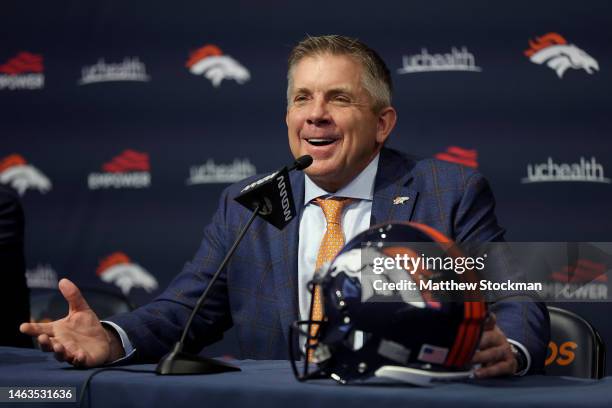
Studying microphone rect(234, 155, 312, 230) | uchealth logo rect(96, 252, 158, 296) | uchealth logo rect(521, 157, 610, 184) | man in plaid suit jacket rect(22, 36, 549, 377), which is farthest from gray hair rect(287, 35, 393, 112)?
uchealth logo rect(96, 252, 158, 296)

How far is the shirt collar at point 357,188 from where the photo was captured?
2930mm

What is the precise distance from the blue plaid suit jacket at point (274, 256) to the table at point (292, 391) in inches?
31.2

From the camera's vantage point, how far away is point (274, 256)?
2.83 metres

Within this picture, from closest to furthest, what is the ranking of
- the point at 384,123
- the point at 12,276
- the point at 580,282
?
the point at 384,123, the point at 12,276, the point at 580,282

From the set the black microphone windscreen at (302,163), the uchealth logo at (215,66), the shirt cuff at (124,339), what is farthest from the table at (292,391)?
the uchealth logo at (215,66)

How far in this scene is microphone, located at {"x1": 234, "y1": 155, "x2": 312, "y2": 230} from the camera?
205 cm

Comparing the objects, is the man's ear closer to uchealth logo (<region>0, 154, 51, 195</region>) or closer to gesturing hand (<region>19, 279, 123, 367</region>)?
gesturing hand (<region>19, 279, 123, 367</region>)

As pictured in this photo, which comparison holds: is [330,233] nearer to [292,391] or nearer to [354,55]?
[354,55]

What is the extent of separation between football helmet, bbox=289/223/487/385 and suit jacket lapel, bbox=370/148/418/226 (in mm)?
965

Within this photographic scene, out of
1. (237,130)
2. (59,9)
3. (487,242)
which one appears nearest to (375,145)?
(487,242)

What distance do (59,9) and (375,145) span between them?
103 inches

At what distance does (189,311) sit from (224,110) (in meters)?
2.02

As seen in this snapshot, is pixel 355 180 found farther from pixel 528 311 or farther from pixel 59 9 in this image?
pixel 59 9

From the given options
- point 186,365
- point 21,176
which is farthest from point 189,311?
point 21,176
